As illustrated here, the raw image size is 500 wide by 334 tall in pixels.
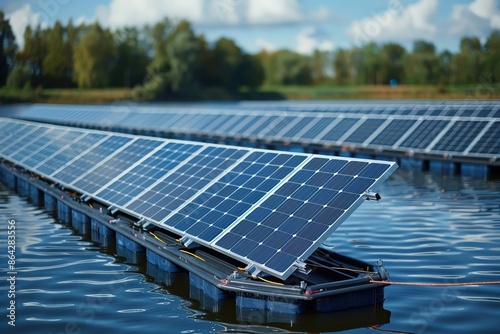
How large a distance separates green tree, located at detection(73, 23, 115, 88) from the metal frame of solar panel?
41067 millimetres

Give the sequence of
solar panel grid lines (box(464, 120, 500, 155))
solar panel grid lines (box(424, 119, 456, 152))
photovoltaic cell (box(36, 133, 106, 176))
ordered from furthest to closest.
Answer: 1. solar panel grid lines (box(424, 119, 456, 152))
2. solar panel grid lines (box(464, 120, 500, 155))
3. photovoltaic cell (box(36, 133, 106, 176))

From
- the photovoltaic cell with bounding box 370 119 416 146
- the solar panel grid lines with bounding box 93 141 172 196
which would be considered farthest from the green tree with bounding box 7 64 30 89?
the solar panel grid lines with bounding box 93 141 172 196

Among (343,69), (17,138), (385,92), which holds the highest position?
(343,69)

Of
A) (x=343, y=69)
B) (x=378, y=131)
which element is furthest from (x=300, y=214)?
(x=343, y=69)

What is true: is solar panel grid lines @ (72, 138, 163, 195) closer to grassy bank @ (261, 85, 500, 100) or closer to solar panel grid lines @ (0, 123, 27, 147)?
solar panel grid lines @ (0, 123, 27, 147)

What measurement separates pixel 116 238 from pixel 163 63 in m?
102

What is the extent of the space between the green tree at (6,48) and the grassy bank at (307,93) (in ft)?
23.7

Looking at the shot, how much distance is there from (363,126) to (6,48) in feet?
125

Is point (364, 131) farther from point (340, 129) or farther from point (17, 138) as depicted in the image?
point (17, 138)

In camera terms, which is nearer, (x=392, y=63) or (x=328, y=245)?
(x=328, y=245)

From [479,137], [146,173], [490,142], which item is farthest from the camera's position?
[479,137]

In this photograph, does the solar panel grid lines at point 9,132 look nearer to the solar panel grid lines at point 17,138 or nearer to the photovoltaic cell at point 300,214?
the solar panel grid lines at point 17,138

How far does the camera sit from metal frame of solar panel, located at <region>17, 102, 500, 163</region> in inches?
1428

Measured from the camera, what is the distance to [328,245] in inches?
654
